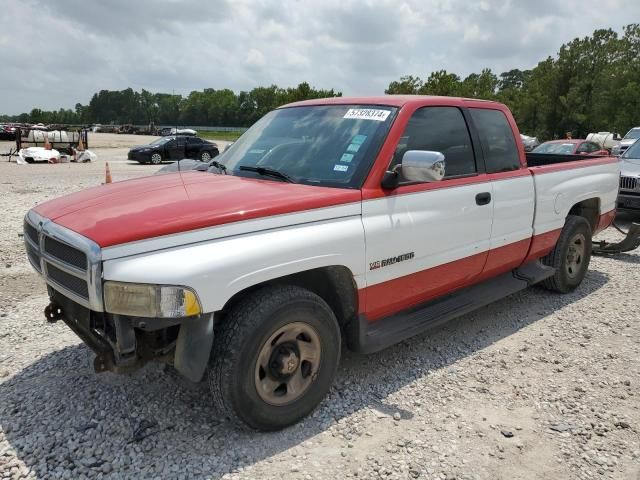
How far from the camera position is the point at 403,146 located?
3.50 metres

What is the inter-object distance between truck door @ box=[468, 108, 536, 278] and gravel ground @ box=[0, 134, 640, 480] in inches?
27.8

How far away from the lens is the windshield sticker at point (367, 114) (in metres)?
3.53

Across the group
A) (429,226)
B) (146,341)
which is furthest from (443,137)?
(146,341)

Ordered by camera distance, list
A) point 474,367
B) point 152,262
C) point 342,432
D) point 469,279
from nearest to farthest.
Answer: point 152,262, point 342,432, point 474,367, point 469,279

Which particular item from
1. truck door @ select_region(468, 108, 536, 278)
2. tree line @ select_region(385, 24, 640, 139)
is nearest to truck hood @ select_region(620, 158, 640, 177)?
truck door @ select_region(468, 108, 536, 278)

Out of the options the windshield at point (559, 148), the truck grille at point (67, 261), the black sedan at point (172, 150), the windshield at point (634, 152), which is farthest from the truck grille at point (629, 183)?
the black sedan at point (172, 150)

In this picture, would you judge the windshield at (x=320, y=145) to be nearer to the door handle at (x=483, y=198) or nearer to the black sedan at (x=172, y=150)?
the door handle at (x=483, y=198)

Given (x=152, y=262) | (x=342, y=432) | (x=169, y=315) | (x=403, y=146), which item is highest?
(x=403, y=146)

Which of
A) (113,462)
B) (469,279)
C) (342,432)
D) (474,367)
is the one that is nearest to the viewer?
(113,462)

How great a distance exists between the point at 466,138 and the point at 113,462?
3.33m

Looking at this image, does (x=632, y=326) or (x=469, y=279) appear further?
(x=632, y=326)

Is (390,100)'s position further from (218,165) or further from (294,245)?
(294,245)

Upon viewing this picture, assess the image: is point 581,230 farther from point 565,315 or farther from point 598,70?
point 598,70

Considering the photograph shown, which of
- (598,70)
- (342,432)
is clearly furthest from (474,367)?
(598,70)
